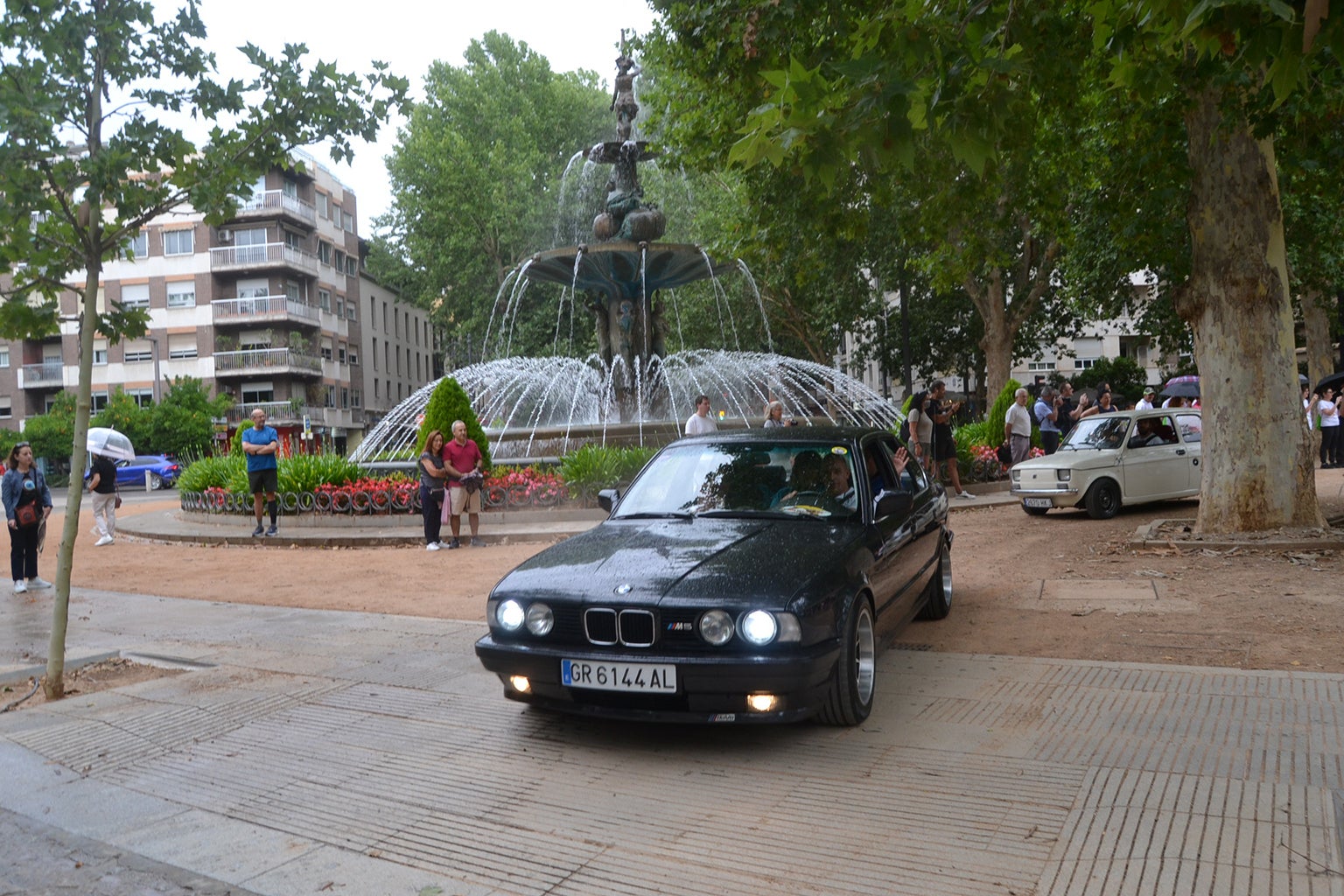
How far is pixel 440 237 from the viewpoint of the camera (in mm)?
45156

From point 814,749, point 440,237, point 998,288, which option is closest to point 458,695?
point 814,749

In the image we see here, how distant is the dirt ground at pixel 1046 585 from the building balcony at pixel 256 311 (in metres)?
44.5

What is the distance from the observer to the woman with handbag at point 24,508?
36.1ft

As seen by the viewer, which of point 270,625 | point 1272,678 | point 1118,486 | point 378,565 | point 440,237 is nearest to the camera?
point 1272,678

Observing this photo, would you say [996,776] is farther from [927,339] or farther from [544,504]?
[927,339]

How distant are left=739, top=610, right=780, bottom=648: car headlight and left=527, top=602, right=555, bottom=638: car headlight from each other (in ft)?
3.05

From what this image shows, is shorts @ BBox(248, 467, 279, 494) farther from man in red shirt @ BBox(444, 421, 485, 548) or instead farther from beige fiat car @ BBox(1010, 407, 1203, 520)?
beige fiat car @ BBox(1010, 407, 1203, 520)

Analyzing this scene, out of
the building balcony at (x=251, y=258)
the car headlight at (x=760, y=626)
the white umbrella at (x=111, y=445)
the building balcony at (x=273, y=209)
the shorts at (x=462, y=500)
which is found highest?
the building balcony at (x=273, y=209)

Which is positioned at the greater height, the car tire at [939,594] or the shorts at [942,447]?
the shorts at [942,447]

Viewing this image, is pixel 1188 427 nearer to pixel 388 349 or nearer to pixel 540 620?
pixel 540 620

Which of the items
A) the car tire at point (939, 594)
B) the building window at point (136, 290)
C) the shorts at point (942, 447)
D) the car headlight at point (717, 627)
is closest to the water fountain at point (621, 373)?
the shorts at point (942, 447)

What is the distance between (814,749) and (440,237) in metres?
42.9

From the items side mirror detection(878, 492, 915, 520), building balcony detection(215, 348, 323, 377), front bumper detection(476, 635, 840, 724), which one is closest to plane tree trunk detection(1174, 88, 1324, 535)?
side mirror detection(878, 492, 915, 520)

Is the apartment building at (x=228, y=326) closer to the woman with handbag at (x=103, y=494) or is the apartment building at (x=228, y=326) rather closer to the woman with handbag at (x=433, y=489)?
the woman with handbag at (x=103, y=494)
